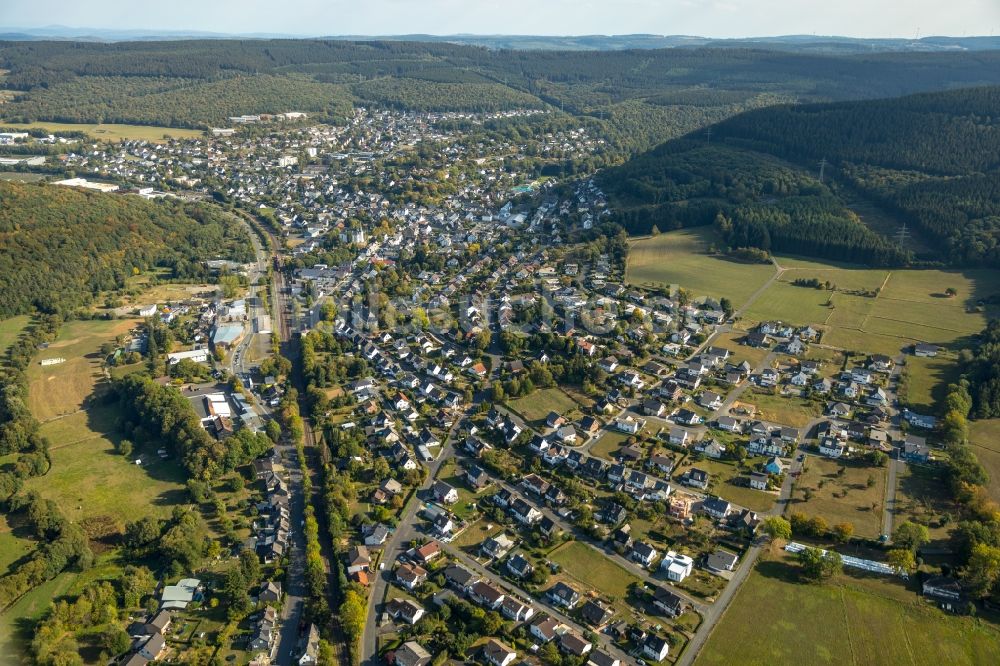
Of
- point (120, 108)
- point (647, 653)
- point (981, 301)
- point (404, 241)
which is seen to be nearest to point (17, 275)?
point (404, 241)

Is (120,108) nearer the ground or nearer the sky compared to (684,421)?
nearer the sky

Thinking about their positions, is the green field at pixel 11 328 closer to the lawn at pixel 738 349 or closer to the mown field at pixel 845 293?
the mown field at pixel 845 293

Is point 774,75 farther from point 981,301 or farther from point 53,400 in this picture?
point 53,400

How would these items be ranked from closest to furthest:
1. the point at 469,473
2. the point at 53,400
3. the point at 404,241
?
the point at 469,473 < the point at 53,400 < the point at 404,241

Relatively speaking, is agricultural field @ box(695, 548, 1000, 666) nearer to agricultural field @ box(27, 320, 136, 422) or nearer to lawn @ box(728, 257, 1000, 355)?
lawn @ box(728, 257, 1000, 355)

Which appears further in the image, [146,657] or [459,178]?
[459,178]

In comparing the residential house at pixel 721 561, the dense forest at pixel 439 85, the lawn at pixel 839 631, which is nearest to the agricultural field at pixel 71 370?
the residential house at pixel 721 561

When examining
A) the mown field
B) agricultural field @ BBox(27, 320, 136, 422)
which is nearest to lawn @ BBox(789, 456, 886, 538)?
the mown field
